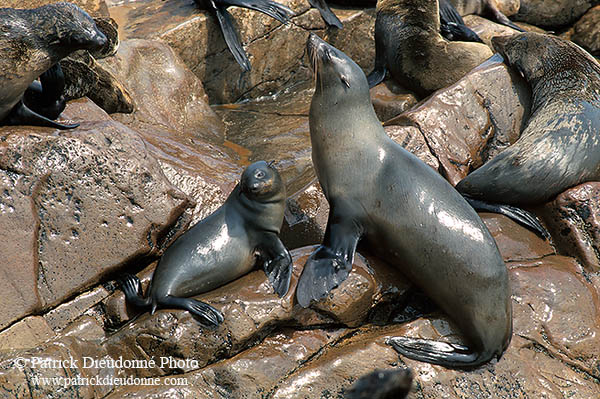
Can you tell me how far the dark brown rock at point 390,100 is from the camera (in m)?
7.91

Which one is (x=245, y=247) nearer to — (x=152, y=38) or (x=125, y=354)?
(x=125, y=354)

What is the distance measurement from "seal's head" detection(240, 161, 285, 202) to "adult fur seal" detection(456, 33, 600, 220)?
5.32 feet

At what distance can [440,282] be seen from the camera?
4535 mm

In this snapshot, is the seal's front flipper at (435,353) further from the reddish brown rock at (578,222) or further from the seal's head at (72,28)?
the seal's head at (72,28)

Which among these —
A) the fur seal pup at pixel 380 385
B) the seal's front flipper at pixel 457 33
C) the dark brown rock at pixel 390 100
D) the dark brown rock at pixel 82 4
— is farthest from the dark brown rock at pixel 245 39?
the fur seal pup at pixel 380 385

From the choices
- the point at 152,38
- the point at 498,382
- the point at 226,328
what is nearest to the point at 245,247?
the point at 226,328

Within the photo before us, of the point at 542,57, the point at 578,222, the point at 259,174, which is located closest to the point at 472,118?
the point at 542,57

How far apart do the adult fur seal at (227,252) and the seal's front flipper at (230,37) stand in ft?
12.9

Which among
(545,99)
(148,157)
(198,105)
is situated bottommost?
(198,105)

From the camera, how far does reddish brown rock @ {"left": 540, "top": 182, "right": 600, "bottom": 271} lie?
16.6 ft

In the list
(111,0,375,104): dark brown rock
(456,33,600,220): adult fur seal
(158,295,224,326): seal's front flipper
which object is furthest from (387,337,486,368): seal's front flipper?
(111,0,375,104): dark brown rock

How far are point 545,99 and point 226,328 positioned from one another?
379 centimetres

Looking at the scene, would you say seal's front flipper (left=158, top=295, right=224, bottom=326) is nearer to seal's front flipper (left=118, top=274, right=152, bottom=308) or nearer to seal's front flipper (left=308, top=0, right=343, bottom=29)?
seal's front flipper (left=118, top=274, right=152, bottom=308)

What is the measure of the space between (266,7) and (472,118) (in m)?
3.45
